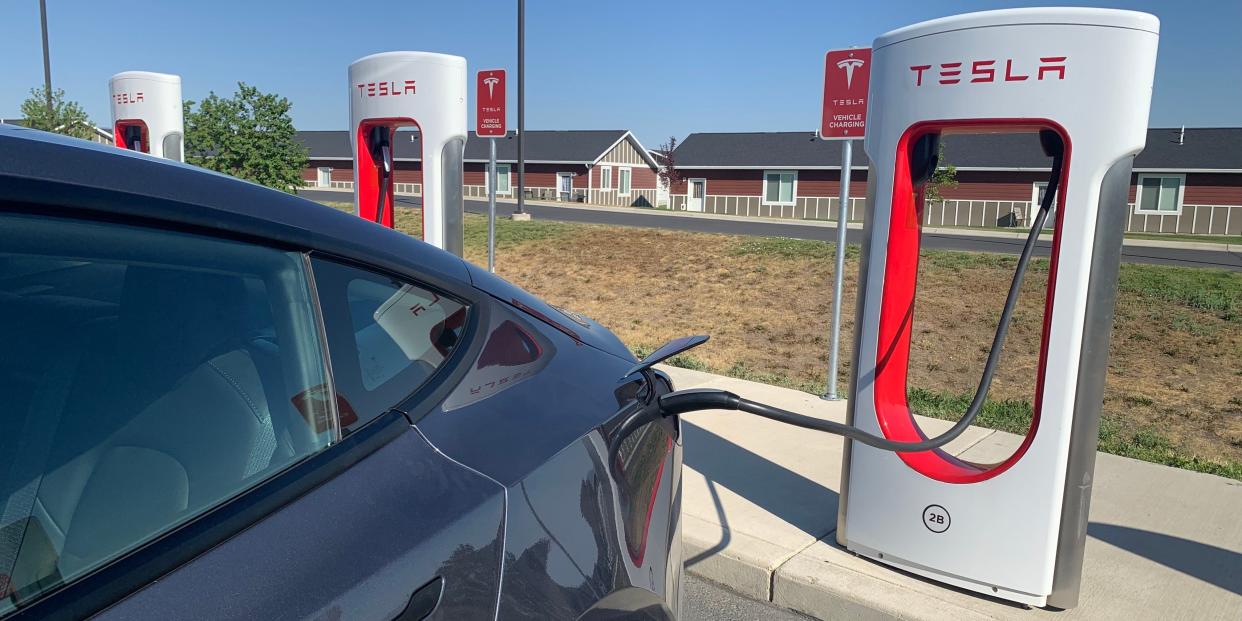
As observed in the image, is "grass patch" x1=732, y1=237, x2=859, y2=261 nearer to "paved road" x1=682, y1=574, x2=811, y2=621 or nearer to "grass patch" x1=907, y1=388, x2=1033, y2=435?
"grass patch" x1=907, y1=388, x2=1033, y2=435

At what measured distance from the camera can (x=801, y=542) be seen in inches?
167

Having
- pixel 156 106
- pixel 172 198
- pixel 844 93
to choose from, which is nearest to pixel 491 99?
pixel 844 93

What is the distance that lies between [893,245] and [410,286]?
A: 8.30 ft

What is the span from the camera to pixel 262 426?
4.96 feet

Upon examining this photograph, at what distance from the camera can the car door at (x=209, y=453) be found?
3.94 feet

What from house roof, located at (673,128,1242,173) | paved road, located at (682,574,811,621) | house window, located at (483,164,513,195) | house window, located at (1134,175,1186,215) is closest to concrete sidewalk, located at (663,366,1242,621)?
paved road, located at (682,574,811,621)

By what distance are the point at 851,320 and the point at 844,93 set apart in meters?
5.38

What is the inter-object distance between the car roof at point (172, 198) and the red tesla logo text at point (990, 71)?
244 cm

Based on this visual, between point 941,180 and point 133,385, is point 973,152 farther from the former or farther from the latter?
point 133,385

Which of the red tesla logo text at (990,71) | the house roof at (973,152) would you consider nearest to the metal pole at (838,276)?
the red tesla logo text at (990,71)

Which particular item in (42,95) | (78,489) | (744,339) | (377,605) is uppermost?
(42,95)

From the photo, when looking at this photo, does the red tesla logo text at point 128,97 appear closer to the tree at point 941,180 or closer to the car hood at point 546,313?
the car hood at point 546,313

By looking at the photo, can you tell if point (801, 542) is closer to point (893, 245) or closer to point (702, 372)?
point (893, 245)

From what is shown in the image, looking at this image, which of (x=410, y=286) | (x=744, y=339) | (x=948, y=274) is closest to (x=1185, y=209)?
(x=948, y=274)
